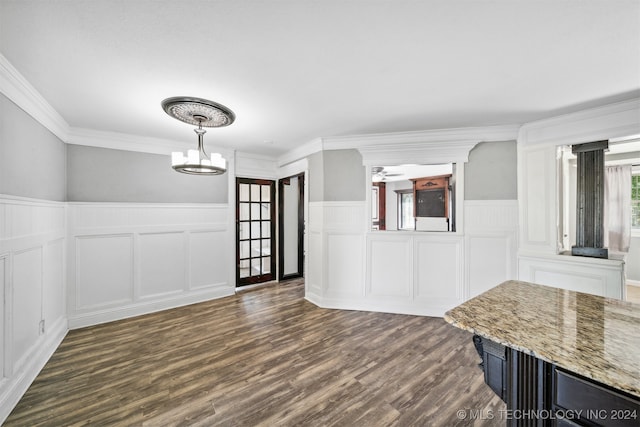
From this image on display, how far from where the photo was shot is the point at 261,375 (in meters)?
2.20

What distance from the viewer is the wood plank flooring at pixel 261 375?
5.84 ft

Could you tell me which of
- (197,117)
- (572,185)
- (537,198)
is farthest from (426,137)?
(197,117)

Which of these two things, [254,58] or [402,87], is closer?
[254,58]

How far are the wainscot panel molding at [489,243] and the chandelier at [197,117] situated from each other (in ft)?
10.1

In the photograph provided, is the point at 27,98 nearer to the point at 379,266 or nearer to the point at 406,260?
the point at 379,266

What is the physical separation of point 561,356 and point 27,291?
3571 millimetres

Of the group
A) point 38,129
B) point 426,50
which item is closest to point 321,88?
point 426,50

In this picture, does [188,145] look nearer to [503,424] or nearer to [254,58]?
[254,58]

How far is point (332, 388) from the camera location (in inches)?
80.1

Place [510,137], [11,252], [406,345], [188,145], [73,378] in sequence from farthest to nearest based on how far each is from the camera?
[188,145] < [510,137] < [406,345] < [73,378] < [11,252]

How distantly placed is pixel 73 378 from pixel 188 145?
296 cm

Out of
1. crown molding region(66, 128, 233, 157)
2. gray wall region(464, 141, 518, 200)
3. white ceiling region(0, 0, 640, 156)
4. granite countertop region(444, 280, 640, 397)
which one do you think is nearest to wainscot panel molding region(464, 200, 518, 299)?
gray wall region(464, 141, 518, 200)

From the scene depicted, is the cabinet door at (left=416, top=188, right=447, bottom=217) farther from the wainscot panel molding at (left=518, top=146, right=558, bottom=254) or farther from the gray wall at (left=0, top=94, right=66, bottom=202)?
the gray wall at (left=0, top=94, right=66, bottom=202)

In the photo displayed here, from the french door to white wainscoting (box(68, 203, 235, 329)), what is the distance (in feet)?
1.17
